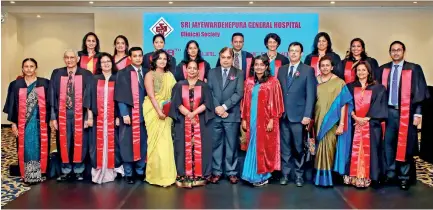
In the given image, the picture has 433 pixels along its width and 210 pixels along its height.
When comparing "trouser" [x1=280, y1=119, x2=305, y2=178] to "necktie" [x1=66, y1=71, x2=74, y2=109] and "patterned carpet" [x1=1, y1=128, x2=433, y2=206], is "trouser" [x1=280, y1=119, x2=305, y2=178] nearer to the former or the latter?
"patterned carpet" [x1=1, y1=128, x2=433, y2=206]

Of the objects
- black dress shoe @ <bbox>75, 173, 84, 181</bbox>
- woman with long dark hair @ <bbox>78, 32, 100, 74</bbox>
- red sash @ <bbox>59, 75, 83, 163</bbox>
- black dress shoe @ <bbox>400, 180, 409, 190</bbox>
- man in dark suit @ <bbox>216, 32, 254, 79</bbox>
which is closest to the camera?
black dress shoe @ <bbox>400, 180, 409, 190</bbox>

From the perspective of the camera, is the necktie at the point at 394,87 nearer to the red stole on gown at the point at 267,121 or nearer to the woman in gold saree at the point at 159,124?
the red stole on gown at the point at 267,121

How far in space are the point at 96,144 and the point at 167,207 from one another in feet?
4.32

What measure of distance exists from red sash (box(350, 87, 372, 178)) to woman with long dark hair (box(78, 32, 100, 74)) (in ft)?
9.49

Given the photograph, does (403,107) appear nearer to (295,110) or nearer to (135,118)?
(295,110)

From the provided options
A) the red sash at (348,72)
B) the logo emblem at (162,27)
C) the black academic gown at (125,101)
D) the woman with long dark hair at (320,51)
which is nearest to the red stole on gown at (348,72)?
the red sash at (348,72)

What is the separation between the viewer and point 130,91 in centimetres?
460

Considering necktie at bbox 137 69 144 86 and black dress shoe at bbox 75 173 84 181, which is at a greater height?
necktie at bbox 137 69 144 86

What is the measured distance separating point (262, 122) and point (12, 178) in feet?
9.40

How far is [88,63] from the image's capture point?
5031mm

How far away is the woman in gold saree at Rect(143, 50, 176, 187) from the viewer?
4.55 m

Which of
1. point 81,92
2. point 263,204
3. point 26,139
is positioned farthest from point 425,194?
point 26,139

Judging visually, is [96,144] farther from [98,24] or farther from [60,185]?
[98,24]

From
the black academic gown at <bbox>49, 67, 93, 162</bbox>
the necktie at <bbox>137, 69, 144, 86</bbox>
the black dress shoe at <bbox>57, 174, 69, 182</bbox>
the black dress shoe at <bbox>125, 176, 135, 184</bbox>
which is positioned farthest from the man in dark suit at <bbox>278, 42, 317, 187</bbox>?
the black dress shoe at <bbox>57, 174, 69, 182</bbox>
